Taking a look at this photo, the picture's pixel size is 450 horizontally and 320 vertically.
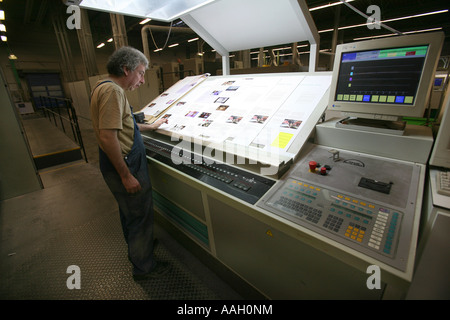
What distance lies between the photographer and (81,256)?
1671 mm

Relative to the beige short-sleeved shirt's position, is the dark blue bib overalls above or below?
below

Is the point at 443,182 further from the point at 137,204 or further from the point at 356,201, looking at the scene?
the point at 137,204

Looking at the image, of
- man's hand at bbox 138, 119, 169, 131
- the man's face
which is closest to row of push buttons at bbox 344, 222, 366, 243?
the man's face

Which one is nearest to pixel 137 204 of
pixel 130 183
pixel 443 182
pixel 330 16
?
pixel 130 183

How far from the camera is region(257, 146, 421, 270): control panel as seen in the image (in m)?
0.66

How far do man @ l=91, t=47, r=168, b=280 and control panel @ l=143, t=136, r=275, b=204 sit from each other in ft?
0.70

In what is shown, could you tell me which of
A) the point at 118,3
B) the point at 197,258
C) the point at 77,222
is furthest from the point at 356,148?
the point at 77,222

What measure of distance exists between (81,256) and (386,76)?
94.3 inches

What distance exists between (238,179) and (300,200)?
0.33 metres

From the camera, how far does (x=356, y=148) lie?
3.86ft

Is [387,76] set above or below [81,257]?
above

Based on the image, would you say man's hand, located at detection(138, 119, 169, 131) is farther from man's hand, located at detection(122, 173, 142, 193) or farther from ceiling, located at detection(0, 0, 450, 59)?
ceiling, located at detection(0, 0, 450, 59)


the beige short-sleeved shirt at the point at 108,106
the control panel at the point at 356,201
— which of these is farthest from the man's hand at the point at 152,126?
the control panel at the point at 356,201
